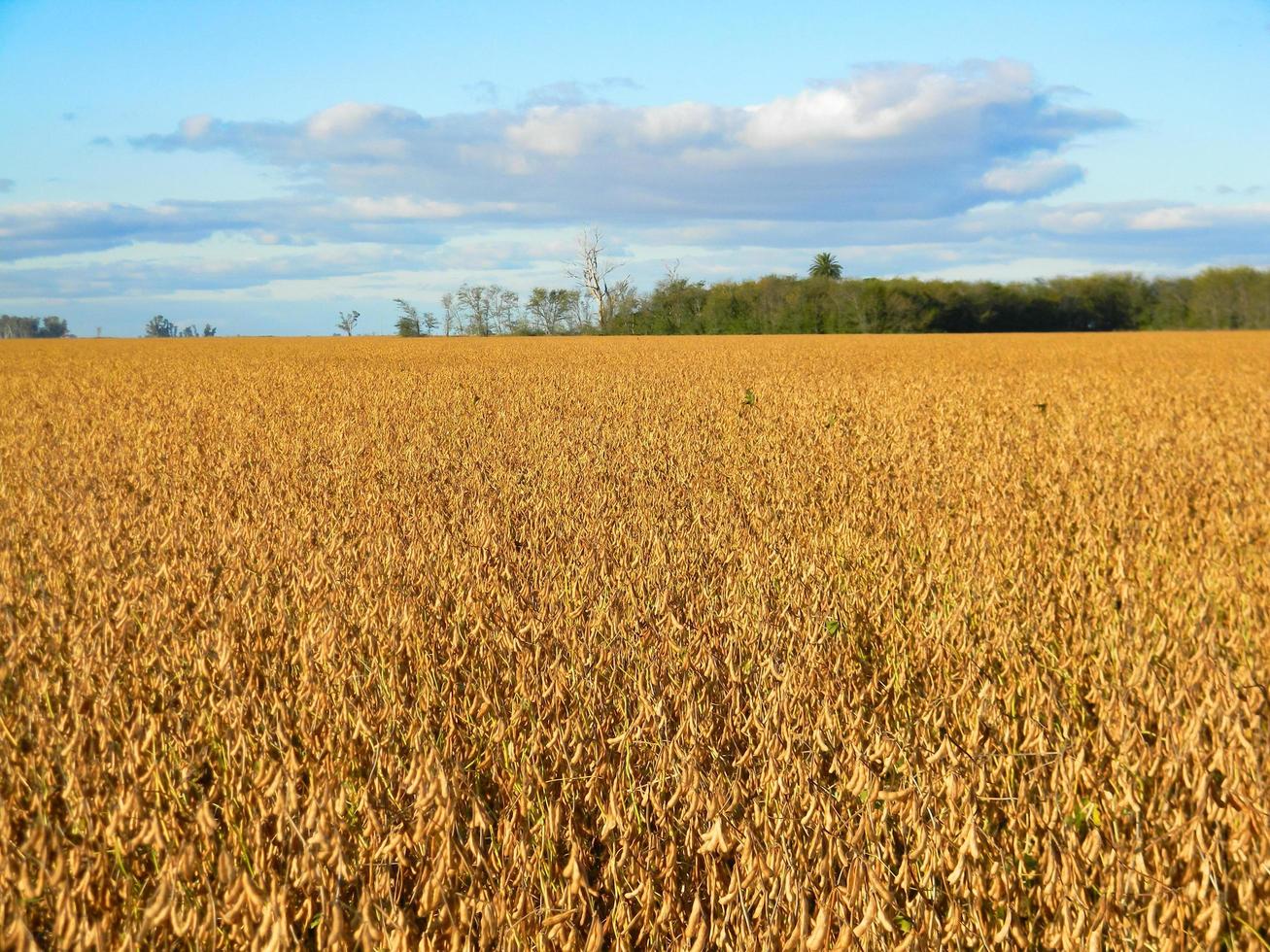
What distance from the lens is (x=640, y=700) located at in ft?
7.86

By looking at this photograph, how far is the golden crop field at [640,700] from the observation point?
162cm

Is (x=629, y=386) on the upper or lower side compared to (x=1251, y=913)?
upper

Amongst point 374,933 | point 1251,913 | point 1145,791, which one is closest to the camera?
point 374,933

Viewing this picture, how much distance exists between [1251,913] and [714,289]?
6348 cm

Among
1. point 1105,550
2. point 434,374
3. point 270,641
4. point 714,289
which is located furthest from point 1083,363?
point 714,289

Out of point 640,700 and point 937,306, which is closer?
point 640,700

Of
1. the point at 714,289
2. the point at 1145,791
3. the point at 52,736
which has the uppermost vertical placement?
the point at 714,289

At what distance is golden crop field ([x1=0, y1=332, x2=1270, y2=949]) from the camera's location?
1619 mm

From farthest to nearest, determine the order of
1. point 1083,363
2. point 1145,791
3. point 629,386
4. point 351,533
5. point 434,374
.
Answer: point 1083,363 → point 434,374 → point 629,386 → point 351,533 → point 1145,791

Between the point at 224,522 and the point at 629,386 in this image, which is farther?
the point at 629,386

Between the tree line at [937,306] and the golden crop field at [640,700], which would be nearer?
the golden crop field at [640,700]

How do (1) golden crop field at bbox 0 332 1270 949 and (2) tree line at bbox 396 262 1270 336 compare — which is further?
(2) tree line at bbox 396 262 1270 336

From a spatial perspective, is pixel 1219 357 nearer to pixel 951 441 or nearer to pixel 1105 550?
pixel 951 441

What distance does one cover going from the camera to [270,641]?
10.2ft
